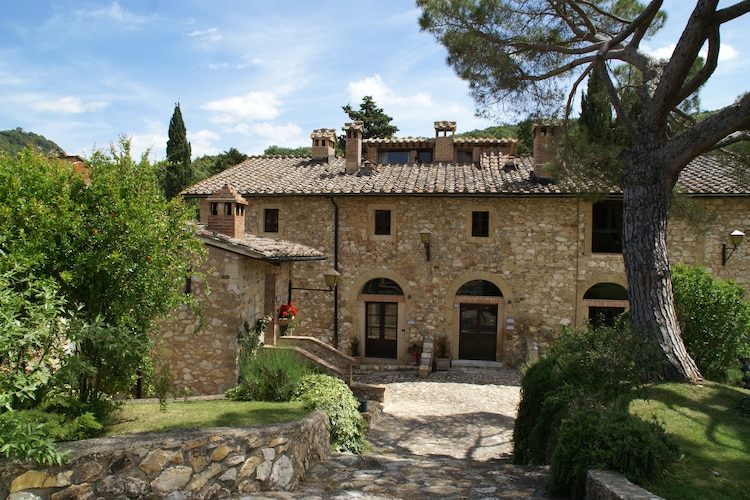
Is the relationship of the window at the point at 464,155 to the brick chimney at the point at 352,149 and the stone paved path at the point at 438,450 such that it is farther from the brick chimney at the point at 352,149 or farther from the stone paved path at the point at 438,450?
the stone paved path at the point at 438,450

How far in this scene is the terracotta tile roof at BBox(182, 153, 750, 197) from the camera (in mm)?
15062

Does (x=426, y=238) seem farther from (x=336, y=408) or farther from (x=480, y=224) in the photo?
(x=336, y=408)

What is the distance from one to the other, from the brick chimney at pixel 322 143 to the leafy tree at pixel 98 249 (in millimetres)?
14665

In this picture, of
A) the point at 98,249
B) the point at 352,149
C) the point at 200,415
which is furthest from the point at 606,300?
the point at 98,249

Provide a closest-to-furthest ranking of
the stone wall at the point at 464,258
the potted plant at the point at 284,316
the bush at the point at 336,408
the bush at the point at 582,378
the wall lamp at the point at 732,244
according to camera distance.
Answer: the bush at the point at 582,378, the bush at the point at 336,408, the potted plant at the point at 284,316, the wall lamp at the point at 732,244, the stone wall at the point at 464,258

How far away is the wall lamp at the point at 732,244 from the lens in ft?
44.1

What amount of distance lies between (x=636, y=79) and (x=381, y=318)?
9488 millimetres

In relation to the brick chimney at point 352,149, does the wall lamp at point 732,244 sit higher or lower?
lower

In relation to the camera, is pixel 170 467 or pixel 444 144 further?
pixel 444 144

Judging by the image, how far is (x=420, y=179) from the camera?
16.7 metres

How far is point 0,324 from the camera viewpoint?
3.74 meters

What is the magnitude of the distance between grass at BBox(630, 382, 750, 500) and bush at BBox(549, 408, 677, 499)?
165mm

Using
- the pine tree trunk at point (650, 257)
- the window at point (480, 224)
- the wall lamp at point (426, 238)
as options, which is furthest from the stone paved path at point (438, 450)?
the window at point (480, 224)

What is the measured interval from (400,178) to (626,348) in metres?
11.0
